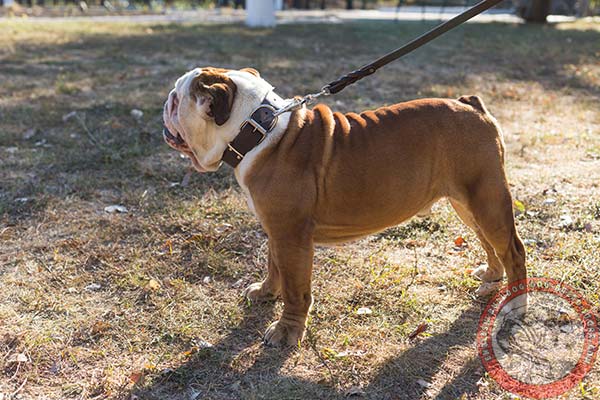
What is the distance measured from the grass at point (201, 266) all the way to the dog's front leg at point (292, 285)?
0.11m

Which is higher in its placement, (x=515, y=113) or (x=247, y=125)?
(x=247, y=125)

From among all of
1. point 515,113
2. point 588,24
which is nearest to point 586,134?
point 515,113

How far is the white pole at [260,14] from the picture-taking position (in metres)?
15.5

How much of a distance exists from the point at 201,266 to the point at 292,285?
1146mm

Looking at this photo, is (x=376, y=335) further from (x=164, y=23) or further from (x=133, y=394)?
(x=164, y=23)

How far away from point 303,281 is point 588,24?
16630mm

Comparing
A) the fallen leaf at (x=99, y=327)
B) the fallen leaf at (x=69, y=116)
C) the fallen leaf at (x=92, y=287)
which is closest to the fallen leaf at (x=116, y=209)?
the fallen leaf at (x=92, y=287)

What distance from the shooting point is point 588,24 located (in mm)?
16984

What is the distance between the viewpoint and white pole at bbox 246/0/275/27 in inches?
612

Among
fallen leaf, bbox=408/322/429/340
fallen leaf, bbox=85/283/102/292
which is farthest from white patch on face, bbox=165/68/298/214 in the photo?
fallen leaf, bbox=85/283/102/292

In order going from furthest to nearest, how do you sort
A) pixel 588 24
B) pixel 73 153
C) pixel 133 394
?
1. pixel 588 24
2. pixel 73 153
3. pixel 133 394

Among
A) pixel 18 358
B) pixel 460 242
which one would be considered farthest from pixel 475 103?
pixel 18 358

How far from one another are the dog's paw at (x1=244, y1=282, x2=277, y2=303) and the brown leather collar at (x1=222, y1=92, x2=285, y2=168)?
1.04 meters

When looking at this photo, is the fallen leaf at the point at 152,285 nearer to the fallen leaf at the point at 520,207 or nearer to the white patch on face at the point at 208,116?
the white patch on face at the point at 208,116
